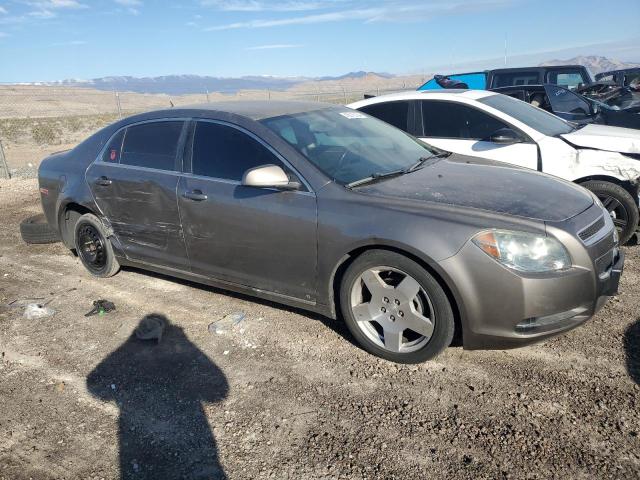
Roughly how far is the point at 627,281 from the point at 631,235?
36.9 inches

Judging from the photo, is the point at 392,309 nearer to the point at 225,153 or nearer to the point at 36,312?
the point at 225,153

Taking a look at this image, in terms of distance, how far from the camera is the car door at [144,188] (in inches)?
163

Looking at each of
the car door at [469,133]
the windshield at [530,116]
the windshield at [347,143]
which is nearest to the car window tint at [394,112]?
the car door at [469,133]

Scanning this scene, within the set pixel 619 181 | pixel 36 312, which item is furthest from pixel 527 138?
pixel 36 312

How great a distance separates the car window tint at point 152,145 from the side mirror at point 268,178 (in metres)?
1.01

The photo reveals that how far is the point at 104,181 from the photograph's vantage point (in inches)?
181

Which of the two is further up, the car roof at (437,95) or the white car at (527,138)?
the car roof at (437,95)

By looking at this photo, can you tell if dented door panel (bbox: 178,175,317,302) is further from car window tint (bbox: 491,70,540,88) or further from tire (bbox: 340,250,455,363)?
car window tint (bbox: 491,70,540,88)

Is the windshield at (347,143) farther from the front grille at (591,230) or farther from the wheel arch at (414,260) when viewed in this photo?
the front grille at (591,230)

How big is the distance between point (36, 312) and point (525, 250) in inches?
155

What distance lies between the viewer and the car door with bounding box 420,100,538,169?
17.9 feet

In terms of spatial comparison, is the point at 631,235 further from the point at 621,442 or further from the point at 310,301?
the point at 310,301

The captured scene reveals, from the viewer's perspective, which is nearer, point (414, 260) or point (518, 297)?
point (518, 297)

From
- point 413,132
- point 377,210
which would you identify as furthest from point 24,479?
point 413,132
